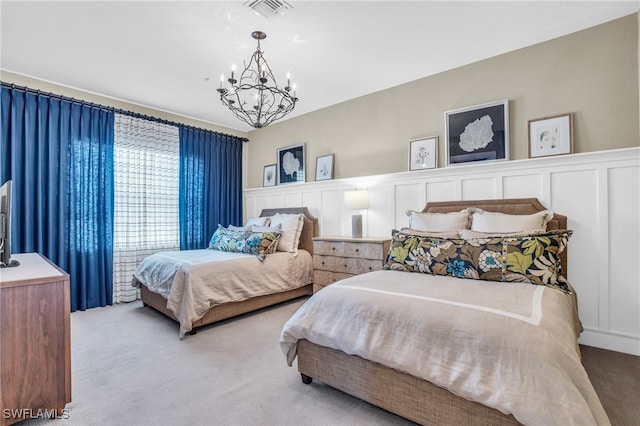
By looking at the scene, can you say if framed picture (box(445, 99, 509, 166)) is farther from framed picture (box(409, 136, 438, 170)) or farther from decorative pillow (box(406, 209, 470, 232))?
decorative pillow (box(406, 209, 470, 232))

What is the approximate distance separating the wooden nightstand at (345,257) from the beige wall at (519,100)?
983mm

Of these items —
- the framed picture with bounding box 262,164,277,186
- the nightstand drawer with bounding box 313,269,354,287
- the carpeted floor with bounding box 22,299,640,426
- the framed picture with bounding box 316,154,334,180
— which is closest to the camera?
the carpeted floor with bounding box 22,299,640,426

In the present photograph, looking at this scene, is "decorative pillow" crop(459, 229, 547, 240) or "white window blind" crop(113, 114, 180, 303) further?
"white window blind" crop(113, 114, 180, 303)

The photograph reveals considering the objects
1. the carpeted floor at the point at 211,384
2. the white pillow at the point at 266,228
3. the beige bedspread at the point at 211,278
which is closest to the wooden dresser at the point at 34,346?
the carpeted floor at the point at 211,384

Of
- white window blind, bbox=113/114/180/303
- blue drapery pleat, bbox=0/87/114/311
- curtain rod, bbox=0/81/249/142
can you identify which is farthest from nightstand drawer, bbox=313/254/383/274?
curtain rod, bbox=0/81/249/142

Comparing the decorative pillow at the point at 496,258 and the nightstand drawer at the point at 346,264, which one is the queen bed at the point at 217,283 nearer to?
the nightstand drawer at the point at 346,264

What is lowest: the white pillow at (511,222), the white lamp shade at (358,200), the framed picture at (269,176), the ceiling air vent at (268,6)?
the white pillow at (511,222)

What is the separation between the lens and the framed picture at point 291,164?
181 inches

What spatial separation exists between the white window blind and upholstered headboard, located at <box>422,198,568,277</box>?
137 inches

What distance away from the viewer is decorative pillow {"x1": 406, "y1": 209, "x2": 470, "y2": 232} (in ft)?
9.03

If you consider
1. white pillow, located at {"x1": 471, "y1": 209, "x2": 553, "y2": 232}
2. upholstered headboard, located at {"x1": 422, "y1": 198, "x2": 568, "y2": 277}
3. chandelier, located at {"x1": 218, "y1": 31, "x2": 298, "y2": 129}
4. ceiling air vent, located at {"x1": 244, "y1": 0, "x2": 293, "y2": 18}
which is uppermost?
ceiling air vent, located at {"x1": 244, "y1": 0, "x2": 293, "y2": 18}

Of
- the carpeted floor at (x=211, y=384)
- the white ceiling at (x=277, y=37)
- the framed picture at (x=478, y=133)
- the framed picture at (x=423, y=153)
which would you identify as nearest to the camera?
the carpeted floor at (x=211, y=384)

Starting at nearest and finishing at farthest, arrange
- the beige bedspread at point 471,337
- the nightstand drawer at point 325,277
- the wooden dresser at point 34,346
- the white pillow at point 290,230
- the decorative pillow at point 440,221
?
the beige bedspread at point 471,337 < the wooden dresser at point 34,346 < the decorative pillow at point 440,221 < the nightstand drawer at point 325,277 < the white pillow at point 290,230

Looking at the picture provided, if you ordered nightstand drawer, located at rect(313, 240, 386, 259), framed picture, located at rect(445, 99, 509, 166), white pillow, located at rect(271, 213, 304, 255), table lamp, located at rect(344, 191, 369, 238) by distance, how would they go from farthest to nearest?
1. white pillow, located at rect(271, 213, 304, 255)
2. table lamp, located at rect(344, 191, 369, 238)
3. nightstand drawer, located at rect(313, 240, 386, 259)
4. framed picture, located at rect(445, 99, 509, 166)
